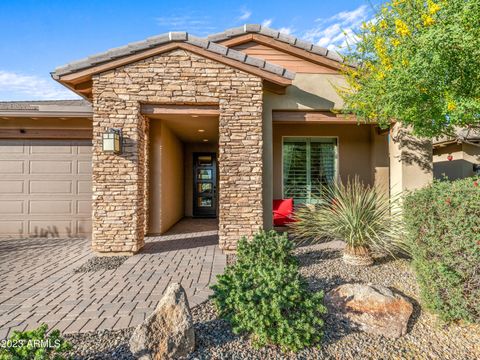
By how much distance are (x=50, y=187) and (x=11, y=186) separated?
0.99 m

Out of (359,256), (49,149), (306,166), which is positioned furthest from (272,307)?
(49,149)

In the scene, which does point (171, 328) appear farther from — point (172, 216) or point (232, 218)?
point (172, 216)

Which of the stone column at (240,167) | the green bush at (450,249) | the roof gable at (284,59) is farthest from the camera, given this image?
the roof gable at (284,59)

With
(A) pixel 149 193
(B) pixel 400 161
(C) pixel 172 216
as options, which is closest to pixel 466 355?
(B) pixel 400 161

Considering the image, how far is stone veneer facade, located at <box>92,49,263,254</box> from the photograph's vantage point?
529cm

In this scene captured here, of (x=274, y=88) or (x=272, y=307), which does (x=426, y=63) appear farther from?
(x=272, y=307)

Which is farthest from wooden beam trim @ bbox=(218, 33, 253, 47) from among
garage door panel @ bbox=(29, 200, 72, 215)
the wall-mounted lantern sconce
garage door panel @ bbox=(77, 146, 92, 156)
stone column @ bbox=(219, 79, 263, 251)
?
garage door panel @ bbox=(29, 200, 72, 215)

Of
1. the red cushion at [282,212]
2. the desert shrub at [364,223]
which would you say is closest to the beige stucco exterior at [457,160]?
the red cushion at [282,212]

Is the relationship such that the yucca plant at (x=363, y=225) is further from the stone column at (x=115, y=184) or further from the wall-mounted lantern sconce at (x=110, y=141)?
the wall-mounted lantern sconce at (x=110, y=141)

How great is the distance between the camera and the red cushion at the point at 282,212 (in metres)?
7.34

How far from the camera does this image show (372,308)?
2.88 metres

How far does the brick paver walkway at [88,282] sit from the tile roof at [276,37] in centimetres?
542

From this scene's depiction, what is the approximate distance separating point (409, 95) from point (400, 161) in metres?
2.76

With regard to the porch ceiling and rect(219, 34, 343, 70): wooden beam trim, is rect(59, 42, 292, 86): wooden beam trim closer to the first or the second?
the porch ceiling
